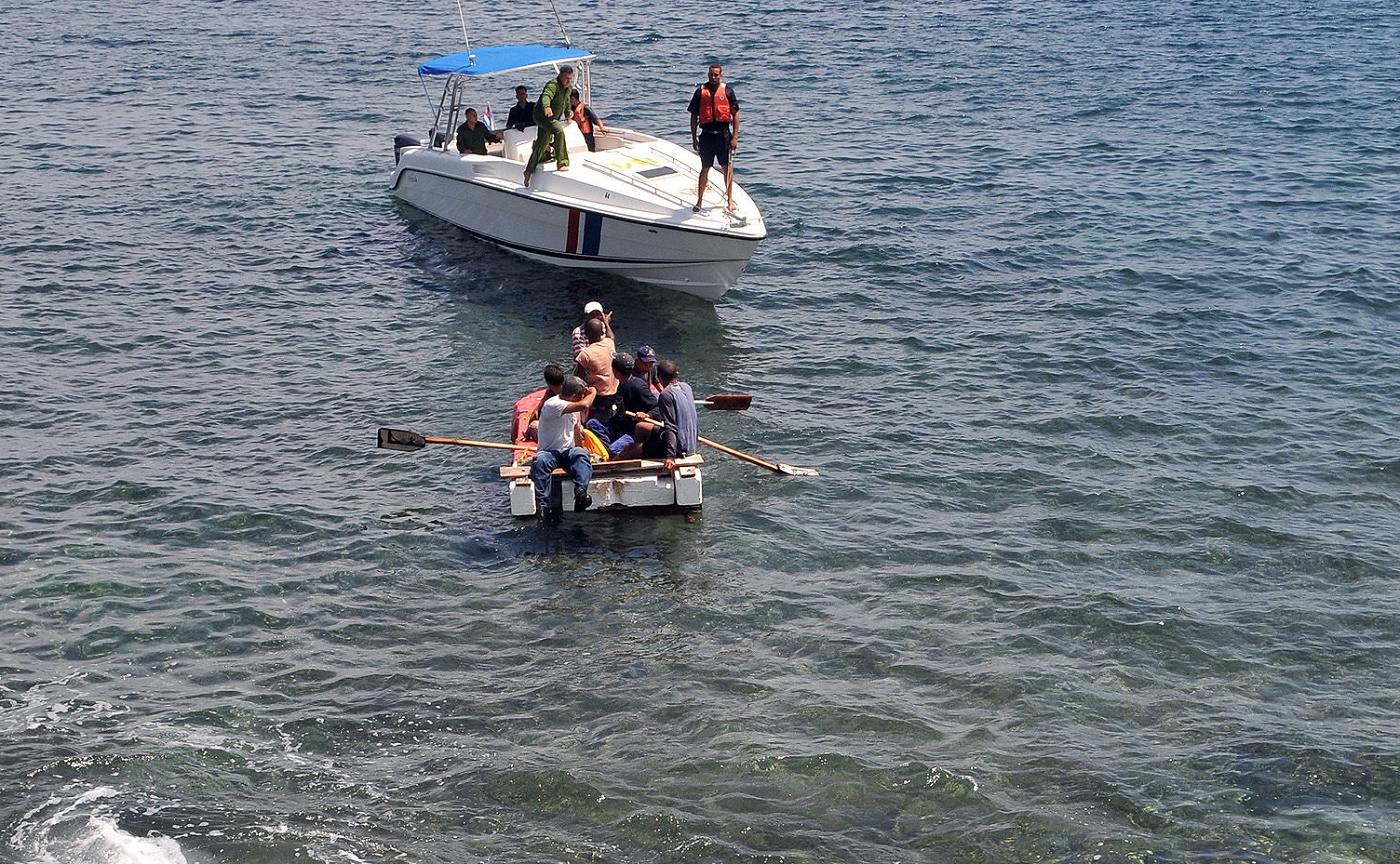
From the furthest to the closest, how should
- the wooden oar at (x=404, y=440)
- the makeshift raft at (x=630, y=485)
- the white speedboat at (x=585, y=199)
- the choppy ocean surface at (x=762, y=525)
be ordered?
the white speedboat at (x=585, y=199) → the wooden oar at (x=404, y=440) → the makeshift raft at (x=630, y=485) → the choppy ocean surface at (x=762, y=525)

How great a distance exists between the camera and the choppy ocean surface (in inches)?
393

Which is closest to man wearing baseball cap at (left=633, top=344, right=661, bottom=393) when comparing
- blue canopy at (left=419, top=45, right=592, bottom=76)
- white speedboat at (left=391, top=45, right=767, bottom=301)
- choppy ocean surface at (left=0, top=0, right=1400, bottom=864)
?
choppy ocean surface at (left=0, top=0, right=1400, bottom=864)

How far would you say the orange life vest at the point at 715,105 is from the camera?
19375 mm

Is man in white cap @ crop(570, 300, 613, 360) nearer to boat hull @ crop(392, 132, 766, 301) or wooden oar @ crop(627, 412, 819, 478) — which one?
wooden oar @ crop(627, 412, 819, 478)

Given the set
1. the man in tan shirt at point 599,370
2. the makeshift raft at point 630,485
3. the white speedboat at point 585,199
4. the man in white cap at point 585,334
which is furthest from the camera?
the white speedboat at point 585,199

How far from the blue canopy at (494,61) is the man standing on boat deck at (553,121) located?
1270 millimetres

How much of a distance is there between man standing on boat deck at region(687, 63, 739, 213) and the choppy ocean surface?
6.12ft

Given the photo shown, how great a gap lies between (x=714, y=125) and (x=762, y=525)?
24.3ft

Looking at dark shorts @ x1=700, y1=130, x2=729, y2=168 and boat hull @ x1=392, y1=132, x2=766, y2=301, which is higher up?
dark shorts @ x1=700, y1=130, x2=729, y2=168

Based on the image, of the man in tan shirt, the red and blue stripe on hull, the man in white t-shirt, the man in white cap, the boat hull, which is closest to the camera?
the man in white t-shirt

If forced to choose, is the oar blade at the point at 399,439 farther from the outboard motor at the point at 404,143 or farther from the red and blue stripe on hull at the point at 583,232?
the outboard motor at the point at 404,143

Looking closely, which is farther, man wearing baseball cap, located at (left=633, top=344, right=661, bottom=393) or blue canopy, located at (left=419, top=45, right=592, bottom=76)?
blue canopy, located at (left=419, top=45, right=592, bottom=76)

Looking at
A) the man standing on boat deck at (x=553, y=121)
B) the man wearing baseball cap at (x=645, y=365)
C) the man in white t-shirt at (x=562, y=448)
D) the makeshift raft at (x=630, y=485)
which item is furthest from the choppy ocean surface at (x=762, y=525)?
the man standing on boat deck at (x=553, y=121)

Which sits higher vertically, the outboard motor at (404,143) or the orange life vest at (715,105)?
the orange life vest at (715,105)
